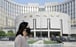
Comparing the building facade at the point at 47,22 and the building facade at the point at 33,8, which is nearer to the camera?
the building facade at the point at 47,22

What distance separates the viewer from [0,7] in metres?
94.9

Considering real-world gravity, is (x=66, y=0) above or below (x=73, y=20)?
above

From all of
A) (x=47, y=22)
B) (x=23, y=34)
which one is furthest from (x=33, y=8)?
(x=23, y=34)

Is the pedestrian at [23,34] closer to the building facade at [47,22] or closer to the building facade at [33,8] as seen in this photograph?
the building facade at [47,22]

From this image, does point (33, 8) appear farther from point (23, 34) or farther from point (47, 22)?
point (23, 34)

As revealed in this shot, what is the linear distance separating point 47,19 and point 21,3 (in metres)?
33.8

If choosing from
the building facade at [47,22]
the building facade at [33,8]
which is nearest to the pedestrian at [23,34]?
the building facade at [47,22]

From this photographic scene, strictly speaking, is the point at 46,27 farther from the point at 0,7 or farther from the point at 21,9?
the point at 21,9

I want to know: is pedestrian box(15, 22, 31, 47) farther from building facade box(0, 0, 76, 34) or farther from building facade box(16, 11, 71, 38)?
building facade box(0, 0, 76, 34)

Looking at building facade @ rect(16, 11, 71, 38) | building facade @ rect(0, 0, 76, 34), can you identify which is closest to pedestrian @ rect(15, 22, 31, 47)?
building facade @ rect(16, 11, 71, 38)

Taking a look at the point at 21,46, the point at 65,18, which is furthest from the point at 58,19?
the point at 21,46

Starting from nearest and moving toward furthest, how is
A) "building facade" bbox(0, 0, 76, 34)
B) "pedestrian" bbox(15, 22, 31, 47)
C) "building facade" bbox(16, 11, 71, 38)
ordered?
"pedestrian" bbox(15, 22, 31, 47) < "building facade" bbox(16, 11, 71, 38) < "building facade" bbox(0, 0, 76, 34)

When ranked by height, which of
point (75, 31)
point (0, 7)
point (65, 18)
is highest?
point (0, 7)

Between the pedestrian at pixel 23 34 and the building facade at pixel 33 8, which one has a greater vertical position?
the building facade at pixel 33 8
